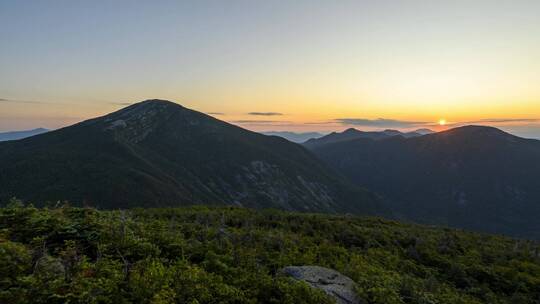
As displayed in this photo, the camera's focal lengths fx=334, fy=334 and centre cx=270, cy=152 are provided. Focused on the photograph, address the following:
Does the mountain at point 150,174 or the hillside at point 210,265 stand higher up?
the hillside at point 210,265

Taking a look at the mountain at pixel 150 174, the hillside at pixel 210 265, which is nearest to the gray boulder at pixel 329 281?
the hillside at pixel 210 265

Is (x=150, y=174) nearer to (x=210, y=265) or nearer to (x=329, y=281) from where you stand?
(x=210, y=265)

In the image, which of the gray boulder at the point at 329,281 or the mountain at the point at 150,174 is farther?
the mountain at the point at 150,174

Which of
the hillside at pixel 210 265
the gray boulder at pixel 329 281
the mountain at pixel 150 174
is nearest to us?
the hillside at pixel 210 265

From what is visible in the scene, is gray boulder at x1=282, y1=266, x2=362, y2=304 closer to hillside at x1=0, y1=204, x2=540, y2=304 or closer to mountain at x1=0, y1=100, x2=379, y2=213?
hillside at x1=0, y1=204, x2=540, y2=304

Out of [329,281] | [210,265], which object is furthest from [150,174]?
[329,281]

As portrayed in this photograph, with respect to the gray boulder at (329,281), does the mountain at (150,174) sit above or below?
below

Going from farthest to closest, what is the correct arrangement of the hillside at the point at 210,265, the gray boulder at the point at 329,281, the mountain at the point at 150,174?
the mountain at the point at 150,174, the gray boulder at the point at 329,281, the hillside at the point at 210,265

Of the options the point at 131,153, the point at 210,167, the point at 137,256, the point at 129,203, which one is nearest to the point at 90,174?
the point at 129,203

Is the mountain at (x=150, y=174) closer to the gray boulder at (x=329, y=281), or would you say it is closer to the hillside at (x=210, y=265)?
the hillside at (x=210, y=265)
